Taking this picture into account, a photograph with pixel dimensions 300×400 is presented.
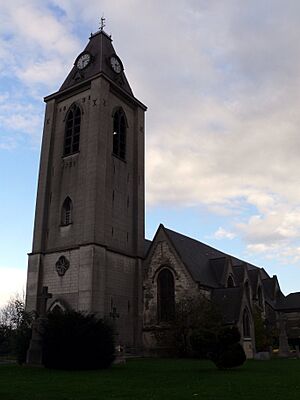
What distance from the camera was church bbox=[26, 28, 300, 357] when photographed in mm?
37031

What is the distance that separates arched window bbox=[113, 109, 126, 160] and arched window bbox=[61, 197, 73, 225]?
657 cm

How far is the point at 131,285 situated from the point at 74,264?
613 cm

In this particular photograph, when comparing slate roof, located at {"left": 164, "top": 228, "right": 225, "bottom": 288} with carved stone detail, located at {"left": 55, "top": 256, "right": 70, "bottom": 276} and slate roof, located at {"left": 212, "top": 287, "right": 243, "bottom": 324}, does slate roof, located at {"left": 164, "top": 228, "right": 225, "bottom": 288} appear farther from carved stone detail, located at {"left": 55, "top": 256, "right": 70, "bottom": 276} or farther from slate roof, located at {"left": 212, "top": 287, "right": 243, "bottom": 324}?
carved stone detail, located at {"left": 55, "top": 256, "right": 70, "bottom": 276}

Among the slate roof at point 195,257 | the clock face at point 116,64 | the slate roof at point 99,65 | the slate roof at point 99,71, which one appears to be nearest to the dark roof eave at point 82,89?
the slate roof at point 99,71

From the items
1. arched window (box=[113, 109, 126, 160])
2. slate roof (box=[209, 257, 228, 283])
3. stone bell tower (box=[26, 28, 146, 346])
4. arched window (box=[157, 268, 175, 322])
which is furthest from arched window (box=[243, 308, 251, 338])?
arched window (box=[113, 109, 126, 160])

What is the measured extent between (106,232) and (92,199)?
10.1 ft

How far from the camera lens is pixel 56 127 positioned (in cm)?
4438

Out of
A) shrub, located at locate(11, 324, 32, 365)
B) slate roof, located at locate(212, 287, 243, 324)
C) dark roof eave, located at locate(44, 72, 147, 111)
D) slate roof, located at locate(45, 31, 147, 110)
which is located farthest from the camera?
slate roof, located at locate(45, 31, 147, 110)

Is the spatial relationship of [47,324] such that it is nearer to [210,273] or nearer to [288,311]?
[210,273]

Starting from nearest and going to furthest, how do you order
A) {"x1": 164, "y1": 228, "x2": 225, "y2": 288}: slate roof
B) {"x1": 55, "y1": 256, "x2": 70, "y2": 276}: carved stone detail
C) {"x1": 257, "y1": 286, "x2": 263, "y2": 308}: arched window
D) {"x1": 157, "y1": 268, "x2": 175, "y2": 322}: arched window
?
{"x1": 55, "y1": 256, "x2": 70, "y2": 276}: carved stone detail
{"x1": 157, "y1": 268, "x2": 175, "y2": 322}: arched window
{"x1": 164, "y1": 228, "x2": 225, "y2": 288}: slate roof
{"x1": 257, "y1": 286, "x2": 263, "y2": 308}: arched window

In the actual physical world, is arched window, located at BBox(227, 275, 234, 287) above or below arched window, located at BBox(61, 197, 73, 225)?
below

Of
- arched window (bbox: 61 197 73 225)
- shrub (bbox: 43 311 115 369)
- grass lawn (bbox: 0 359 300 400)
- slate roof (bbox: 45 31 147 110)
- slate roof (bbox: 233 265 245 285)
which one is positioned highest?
slate roof (bbox: 45 31 147 110)

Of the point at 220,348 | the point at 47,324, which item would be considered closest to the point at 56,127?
the point at 47,324

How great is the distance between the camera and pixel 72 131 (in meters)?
42.8
